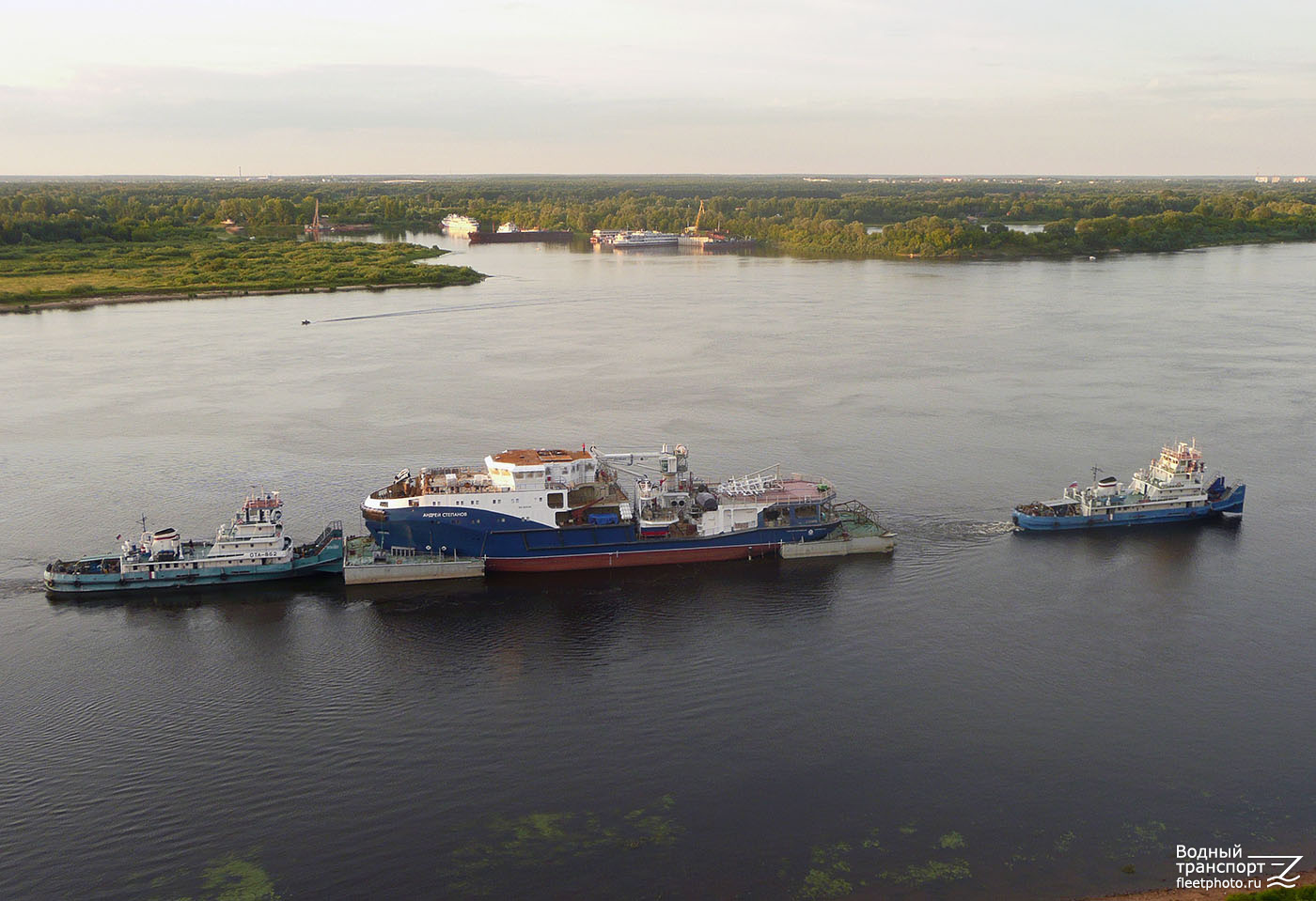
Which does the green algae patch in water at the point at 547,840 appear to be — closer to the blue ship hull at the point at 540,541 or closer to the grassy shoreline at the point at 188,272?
the blue ship hull at the point at 540,541

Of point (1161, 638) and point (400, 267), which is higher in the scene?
point (400, 267)

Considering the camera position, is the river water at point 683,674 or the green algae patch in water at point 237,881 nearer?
the green algae patch in water at point 237,881

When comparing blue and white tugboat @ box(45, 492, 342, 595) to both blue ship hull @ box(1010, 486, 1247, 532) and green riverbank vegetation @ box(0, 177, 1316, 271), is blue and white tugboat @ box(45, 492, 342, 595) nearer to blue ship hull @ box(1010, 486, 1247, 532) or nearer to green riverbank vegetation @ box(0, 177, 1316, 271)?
blue ship hull @ box(1010, 486, 1247, 532)

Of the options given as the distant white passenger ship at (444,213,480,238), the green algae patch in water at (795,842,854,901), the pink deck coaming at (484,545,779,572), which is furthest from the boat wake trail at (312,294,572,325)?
the distant white passenger ship at (444,213,480,238)

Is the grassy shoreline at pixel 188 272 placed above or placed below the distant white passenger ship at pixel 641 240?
below

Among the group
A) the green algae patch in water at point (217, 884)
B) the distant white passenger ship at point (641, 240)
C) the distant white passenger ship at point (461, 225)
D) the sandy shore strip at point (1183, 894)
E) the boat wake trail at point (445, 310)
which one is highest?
the distant white passenger ship at point (461, 225)

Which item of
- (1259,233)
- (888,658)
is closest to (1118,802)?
(888,658)

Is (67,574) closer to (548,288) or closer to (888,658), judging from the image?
(888,658)

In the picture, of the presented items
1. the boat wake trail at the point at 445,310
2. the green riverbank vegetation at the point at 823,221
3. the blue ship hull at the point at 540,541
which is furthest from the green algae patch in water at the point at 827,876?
the green riverbank vegetation at the point at 823,221
